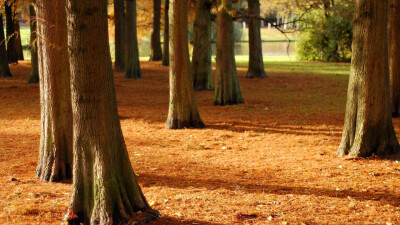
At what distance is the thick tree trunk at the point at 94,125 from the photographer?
5090 mm

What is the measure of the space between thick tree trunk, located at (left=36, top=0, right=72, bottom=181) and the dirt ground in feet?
1.16

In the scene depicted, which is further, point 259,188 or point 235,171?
point 235,171

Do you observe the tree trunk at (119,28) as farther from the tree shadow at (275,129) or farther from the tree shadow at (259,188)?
the tree shadow at (259,188)

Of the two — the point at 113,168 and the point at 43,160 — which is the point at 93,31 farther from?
the point at 43,160

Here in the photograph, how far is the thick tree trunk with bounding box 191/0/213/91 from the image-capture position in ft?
59.6

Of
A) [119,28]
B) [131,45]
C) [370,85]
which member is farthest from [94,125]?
[119,28]

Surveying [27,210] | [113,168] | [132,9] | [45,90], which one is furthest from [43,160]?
[132,9]

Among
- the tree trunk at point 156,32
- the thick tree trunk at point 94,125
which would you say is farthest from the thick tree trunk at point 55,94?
the tree trunk at point 156,32

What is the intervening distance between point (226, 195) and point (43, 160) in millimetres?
2906

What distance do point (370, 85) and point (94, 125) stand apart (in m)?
5.07

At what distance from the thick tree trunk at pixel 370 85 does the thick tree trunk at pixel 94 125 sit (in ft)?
14.9

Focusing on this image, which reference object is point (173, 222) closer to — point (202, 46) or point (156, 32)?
point (202, 46)

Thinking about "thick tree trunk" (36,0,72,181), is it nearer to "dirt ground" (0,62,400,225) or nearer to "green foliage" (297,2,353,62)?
"dirt ground" (0,62,400,225)

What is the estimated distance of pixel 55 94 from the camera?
282 inches
